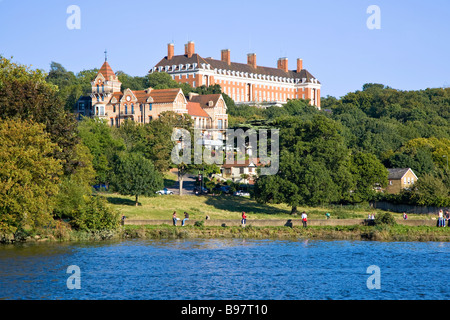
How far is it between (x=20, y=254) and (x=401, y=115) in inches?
4435

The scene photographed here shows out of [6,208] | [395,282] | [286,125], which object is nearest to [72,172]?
[6,208]

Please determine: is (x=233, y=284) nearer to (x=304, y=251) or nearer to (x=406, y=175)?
(x=304, y=251)

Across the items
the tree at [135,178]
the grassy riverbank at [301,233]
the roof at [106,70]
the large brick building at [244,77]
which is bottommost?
the grassy riverbank at [301,233]

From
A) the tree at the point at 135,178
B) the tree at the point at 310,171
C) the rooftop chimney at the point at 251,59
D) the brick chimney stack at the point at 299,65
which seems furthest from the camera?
the brick chimney stack at the point at 299,65

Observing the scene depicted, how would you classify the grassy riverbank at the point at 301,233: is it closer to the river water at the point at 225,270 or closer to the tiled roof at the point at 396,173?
the river water at the point at 225,270

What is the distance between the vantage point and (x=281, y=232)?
49.9 metres

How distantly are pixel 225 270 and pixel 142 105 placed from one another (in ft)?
253

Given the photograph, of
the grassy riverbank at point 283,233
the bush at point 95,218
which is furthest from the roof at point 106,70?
the bush at point 95,218

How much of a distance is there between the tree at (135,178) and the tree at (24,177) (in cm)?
1916

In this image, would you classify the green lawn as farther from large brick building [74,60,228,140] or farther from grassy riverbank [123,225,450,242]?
large brick building [74,60,228,140]

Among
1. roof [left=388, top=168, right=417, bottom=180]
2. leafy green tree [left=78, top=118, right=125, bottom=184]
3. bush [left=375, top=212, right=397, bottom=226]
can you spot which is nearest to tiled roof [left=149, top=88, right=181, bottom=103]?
leafy green tree [left=78, top=118, right=125, bottom=184]

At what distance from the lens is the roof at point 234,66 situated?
157625 millimetres
